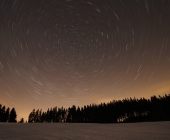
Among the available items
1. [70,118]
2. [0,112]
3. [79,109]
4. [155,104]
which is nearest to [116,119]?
[155,104]

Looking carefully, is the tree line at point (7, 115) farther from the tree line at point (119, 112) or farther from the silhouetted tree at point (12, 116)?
the tree line at point (119, 112)

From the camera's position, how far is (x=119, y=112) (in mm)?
87312

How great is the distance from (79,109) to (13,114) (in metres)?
60.8

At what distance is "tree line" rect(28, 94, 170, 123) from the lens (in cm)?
7496

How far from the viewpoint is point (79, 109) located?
4392 inches
